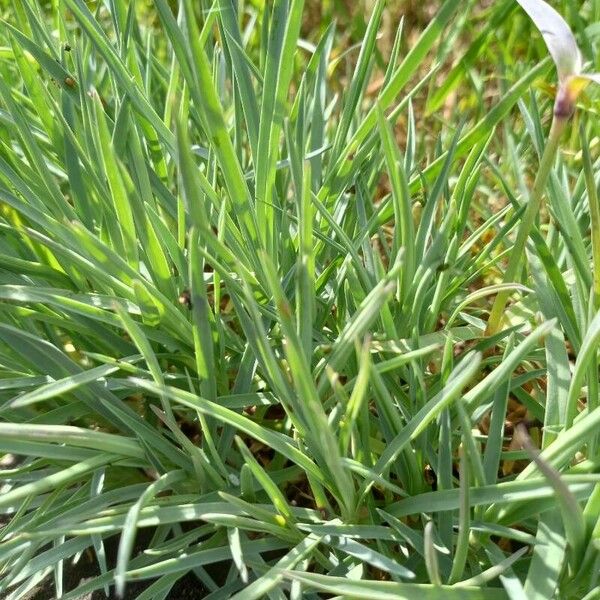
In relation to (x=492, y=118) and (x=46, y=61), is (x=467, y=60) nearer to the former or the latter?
(x=492, y=118)

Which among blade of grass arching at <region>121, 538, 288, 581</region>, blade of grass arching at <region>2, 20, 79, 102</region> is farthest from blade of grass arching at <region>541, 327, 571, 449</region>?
blade of grass arching at <region>2, 20, 79, 102</region>

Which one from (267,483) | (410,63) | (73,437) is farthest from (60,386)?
(410,63)

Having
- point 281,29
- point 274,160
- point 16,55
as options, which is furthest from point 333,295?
point 16,55

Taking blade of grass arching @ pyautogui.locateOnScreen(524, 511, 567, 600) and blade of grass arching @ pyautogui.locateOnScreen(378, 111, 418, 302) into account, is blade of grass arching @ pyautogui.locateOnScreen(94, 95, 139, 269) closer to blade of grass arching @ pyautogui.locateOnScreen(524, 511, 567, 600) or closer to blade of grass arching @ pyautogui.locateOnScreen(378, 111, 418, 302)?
blade of grass arching @ pyautogui.locateOnScreen(378, 111, 418, 302)

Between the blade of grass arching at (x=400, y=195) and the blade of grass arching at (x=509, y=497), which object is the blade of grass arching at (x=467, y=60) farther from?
the blade of grass arching at (x=509, y=497)

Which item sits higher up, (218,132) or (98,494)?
(218,132)

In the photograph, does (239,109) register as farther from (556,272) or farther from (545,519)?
(545,519)
